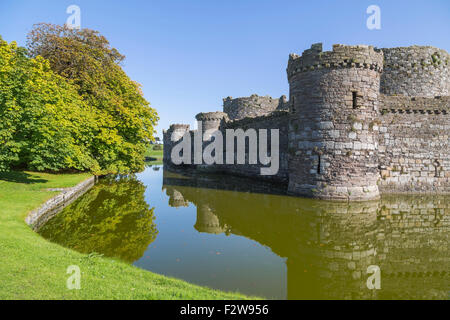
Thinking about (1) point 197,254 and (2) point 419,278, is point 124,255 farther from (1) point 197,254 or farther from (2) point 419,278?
(2) point 419,278

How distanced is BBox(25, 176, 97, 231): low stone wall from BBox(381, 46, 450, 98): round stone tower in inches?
862

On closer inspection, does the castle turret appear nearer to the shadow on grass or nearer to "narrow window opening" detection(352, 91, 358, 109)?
the shadow on grass

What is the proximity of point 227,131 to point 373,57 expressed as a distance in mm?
16889

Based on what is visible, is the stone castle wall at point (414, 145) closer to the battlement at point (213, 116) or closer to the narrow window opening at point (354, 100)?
the narrow window opening at point (354, 100)

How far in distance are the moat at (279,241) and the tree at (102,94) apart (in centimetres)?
863

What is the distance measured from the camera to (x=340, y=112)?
13641 millimetres

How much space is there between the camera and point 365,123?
13.8 metres

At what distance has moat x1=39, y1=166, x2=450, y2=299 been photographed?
5508 millimetres

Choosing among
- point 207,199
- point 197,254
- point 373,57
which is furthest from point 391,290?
point 373,57

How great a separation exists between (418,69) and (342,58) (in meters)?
9.69

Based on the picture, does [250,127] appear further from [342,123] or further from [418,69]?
[418,69]

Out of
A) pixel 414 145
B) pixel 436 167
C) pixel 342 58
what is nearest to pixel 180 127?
pixel 342 58

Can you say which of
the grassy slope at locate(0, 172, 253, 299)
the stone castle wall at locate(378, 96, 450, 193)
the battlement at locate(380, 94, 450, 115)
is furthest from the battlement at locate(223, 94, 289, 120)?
the grassy slope at locate(0, 172, 253, 299)

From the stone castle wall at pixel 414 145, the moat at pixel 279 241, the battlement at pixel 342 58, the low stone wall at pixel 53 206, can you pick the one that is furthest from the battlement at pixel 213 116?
the moat at pixel 279 241
